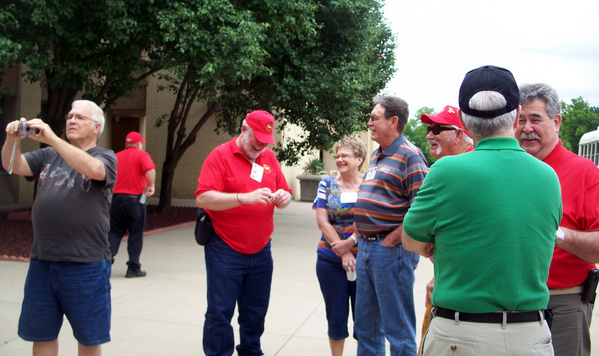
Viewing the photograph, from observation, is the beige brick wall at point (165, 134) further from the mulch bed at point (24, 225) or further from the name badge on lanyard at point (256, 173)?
the name badge on lanyard at point (256, 173)

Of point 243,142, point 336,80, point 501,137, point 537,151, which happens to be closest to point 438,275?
point 501,137

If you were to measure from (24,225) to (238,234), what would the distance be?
31.9 ft

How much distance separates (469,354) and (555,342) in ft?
2.76

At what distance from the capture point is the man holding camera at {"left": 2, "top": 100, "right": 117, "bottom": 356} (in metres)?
2.97

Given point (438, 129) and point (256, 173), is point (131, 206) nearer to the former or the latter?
point (256, 173)

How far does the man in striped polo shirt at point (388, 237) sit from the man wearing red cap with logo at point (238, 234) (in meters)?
0.73

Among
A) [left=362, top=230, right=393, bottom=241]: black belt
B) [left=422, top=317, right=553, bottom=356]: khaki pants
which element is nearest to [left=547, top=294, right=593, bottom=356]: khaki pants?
[left=422, top=317, right=553, bottom=356]: khaki pants

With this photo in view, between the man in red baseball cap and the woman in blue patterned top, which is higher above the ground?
the man in red baseball cap

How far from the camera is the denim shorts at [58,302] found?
9.74 feet

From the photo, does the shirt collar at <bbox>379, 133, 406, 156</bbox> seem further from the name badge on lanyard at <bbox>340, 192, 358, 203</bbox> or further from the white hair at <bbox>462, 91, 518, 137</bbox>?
the white hair at <bbox>462, 91, 518, 137</bbox>

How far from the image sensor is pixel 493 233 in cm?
171

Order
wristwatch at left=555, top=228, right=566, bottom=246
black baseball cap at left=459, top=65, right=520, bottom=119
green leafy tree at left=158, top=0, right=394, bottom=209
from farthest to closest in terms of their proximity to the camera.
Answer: green leafy tree at left=158, top=0, right=394, bottom=209 < wristwatch at left=555, top=228, right=566, bottom=246 < black baseball cap at left=459, top=65, right=520, bottom=119

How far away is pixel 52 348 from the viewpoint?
3.08m

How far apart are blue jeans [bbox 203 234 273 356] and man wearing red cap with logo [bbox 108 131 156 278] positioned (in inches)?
139
